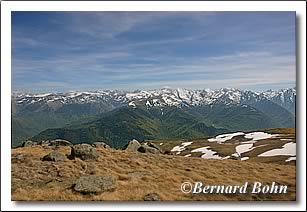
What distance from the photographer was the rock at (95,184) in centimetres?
730

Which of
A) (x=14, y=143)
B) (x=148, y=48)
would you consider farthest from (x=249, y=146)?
(x=14, y=143)

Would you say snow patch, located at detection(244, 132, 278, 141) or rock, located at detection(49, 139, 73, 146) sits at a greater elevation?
snow patch, located at detection(244, 132, 278, 141)

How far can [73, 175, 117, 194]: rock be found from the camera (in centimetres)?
730

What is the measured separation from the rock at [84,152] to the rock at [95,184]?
653 millimetres

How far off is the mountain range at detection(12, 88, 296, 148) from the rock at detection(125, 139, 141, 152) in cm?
11

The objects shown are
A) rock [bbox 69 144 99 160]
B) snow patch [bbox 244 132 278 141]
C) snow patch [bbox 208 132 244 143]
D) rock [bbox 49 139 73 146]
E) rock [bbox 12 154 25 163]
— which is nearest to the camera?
rock [bbox 12 154 25 163]

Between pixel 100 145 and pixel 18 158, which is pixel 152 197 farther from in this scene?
pixel 18 158

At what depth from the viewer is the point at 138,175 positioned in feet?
25.2

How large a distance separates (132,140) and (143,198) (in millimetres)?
1620

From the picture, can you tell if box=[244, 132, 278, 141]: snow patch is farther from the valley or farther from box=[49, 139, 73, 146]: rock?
box=[49, 139, 73, 146]: rock

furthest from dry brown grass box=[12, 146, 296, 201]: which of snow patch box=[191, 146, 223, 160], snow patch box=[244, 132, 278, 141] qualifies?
snow patch box=[244, 132, 278, 141]

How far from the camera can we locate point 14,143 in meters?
7.71

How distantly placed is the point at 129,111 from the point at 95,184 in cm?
239

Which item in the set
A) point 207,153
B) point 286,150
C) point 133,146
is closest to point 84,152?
point 133,146
